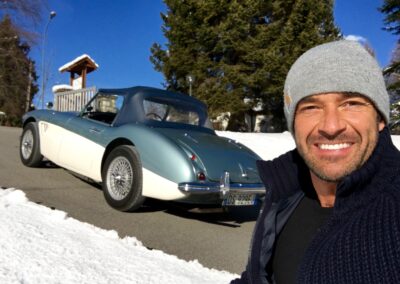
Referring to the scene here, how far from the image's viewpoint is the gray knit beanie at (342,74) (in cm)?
127

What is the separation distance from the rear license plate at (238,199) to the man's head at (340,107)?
2.96 metres

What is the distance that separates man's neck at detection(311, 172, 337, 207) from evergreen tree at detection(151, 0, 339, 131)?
18692mm

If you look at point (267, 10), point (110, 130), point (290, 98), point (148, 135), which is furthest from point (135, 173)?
point (267, 10)

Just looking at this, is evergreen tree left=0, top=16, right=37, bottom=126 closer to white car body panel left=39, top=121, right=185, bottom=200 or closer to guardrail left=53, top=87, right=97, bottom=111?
guardrail left=53, top=87, right=97, bottom=111

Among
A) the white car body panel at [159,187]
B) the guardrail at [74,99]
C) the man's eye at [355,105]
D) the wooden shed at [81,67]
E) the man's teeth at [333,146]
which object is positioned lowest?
the white car body panel at [159,187]

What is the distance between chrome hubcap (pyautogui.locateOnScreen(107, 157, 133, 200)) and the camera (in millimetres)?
4551

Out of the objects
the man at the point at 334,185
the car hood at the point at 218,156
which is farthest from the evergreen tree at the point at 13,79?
the man at the point at 334,185

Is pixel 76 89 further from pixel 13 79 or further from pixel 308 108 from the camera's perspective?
pixel 13 79

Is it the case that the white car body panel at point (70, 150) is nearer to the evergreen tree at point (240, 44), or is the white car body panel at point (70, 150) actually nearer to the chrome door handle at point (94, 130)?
the chrome door handle at point (94, 130)

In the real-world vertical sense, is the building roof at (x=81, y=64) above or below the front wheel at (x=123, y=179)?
above

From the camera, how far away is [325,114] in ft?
4.33

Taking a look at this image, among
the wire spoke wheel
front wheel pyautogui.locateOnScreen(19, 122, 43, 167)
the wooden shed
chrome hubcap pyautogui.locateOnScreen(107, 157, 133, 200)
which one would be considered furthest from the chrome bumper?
the wooden shed

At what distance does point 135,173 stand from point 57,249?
1.57 metres

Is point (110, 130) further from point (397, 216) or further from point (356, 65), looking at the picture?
point (397, 216)
